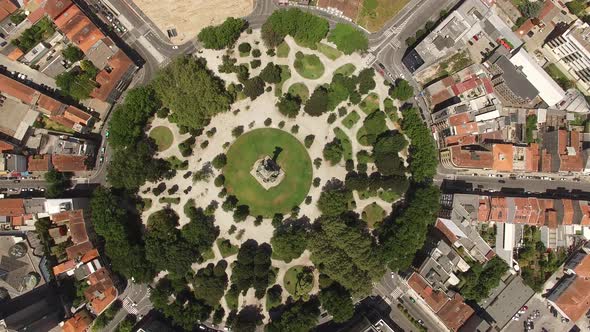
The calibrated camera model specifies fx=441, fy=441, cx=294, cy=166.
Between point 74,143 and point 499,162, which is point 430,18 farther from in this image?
point 74,143

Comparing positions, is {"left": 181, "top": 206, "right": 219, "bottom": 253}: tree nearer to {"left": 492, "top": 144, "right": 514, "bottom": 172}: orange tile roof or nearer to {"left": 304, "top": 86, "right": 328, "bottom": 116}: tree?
{"left": 304, "top": 86, "right": 328, "bottom": 116}: tree

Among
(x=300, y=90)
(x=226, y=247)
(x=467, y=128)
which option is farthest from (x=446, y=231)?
(x=226, y=247)

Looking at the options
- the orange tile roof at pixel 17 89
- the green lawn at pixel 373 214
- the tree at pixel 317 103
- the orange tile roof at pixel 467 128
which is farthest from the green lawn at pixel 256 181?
the orange tile roof at pixel 17 89

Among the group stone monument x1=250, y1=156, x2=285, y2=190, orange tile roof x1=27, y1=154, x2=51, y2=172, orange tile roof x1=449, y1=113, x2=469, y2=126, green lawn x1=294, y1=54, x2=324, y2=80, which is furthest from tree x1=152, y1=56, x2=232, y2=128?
orange tile roof x1=449, y1=113, x2=469, y2=126

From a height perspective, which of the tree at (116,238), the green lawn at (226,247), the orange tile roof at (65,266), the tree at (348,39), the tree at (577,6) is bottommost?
the orange tile roof at (65,266)

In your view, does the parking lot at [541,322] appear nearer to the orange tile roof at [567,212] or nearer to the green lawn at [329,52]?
the orange tile roof at [567,212]

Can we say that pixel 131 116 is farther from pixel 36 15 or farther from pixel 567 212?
pixel 567 212
